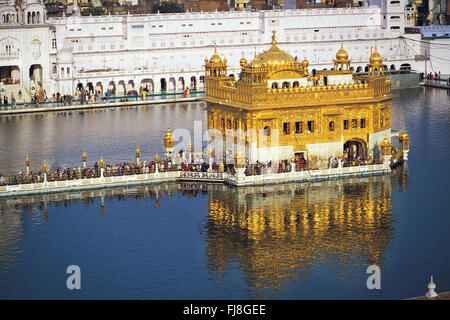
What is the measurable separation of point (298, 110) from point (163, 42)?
44389 millimetres

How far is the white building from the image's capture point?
96.9 meters

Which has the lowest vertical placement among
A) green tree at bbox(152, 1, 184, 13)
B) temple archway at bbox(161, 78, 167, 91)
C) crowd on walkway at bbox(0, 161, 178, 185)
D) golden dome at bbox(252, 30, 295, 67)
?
Answer: crowd on walkway at bbox(0, 161, 178, 185)

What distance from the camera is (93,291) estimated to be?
41594 mm

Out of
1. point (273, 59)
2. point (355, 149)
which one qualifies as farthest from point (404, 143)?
point (273, 59)

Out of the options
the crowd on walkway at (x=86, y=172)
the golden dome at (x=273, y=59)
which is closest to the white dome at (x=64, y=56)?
the crowd on walkway at (x=86, y=172)

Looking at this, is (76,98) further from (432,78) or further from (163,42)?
(432,78)

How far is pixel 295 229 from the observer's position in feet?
162

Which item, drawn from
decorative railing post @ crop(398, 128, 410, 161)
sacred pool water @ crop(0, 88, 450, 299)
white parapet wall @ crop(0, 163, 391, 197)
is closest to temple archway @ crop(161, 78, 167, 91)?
sacred pool water @ crop(0, 88, 450, 299)

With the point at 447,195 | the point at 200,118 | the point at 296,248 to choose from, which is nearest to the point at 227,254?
the point at 296,248

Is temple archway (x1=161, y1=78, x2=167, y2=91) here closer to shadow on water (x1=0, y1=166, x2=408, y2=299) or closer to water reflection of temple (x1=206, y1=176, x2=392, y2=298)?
shadow on water (x1=0, y1=166, x2=408, y2=299)

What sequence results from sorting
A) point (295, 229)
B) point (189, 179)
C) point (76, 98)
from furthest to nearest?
point (76, 98) → point (189, 179) → point (295, 229)

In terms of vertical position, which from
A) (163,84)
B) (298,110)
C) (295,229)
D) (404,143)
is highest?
(298,110)

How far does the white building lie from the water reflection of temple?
4384 cm

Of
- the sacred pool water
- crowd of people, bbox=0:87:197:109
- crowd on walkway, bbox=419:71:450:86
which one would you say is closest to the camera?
the sacred pool water
